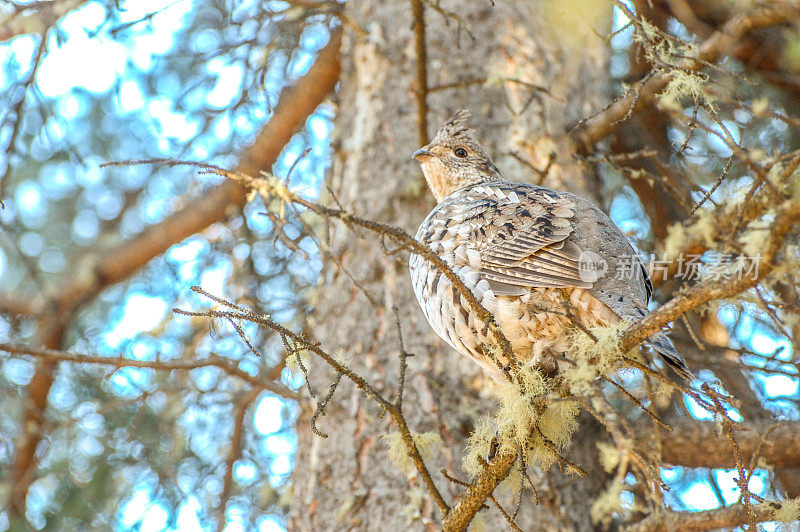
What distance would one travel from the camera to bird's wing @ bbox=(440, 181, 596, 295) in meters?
3.07

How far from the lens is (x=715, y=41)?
407cm

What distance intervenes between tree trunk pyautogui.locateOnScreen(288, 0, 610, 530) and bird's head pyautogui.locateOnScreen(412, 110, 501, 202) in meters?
0.24

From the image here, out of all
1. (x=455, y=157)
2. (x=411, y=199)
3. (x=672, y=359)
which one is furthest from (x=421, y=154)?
(x=672, y=359)

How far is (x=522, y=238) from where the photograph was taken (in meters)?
3.25

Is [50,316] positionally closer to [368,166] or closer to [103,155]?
[103,155]

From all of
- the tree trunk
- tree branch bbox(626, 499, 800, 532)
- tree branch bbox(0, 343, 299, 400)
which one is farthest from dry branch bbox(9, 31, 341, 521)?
tree branch bbox(626, 499, 800, 532)

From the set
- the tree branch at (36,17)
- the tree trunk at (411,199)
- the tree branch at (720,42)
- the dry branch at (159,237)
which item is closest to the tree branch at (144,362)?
the tree trunk at (411,199)

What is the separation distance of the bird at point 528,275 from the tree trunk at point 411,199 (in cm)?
70

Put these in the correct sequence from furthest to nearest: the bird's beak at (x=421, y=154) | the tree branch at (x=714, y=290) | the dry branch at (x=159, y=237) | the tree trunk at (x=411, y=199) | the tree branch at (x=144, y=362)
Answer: the dry branch at (x=159, y=237)
the bird's beak at (x=421, y=154)
the tree trunk at (x=411, y=199)
the tree branch at (x=144, y=362)
the tree branch at (x=714, y=290)

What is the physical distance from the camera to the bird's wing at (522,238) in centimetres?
307

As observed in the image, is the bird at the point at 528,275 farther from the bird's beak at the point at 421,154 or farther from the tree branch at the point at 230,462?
the tree branch at the point at 230,462

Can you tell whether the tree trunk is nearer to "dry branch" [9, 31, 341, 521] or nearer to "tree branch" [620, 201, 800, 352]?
"dry branch" [9, 31, 341, 521]

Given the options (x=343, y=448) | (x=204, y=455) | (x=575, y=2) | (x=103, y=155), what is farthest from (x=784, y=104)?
(x=103, y=155)

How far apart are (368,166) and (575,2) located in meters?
1.74
